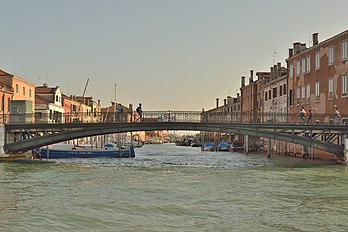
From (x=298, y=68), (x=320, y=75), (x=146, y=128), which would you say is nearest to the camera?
(x=146, y=128)

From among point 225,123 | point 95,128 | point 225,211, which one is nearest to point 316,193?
point 225,211

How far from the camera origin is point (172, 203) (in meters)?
18.0

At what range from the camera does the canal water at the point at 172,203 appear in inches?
A: 564

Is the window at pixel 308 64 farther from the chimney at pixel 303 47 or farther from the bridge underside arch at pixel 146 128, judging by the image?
the bridge underside arch at pixel 146 128

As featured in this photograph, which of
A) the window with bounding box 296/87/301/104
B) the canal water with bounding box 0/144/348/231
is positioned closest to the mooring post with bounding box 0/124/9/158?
the canal water with bounding box 0/144/348/231

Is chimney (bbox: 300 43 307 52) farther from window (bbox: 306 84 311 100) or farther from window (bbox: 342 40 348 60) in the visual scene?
window (bbox: 342 40 348 60)

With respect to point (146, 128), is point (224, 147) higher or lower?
lower

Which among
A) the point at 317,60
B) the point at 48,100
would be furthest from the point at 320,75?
the point at 48,100

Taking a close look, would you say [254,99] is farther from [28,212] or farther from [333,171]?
[28,212]

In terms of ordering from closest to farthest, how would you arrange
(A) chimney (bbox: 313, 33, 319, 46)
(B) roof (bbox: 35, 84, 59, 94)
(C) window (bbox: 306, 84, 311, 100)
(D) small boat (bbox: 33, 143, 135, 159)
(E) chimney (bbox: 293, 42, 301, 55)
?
(C) window (bbox: 306, 84, 311, 100) → (A) chimney (bbox: 313, 33, 319, 46) → (D) small boat (bbox: 33, 143, 135, 159) → (E) chimney (bbox: 293, 42, 301, 55) → (B) roof (bbox: 35, 84, 59, 94)

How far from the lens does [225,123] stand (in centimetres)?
3794

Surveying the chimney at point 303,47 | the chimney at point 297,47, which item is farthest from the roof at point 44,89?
the chimney at point 303,47

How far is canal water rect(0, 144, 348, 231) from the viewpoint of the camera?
14.3 metres

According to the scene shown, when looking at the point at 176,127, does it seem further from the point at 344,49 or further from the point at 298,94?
the point at 298,94
